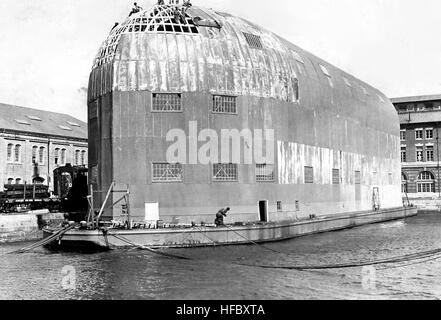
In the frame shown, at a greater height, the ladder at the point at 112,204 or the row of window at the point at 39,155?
A: the row of window at the point at 39,155

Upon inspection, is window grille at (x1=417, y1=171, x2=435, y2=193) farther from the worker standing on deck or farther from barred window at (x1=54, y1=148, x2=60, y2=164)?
the worker standing on deck

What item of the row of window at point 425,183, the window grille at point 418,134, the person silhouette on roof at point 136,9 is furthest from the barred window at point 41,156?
the window grille at point 418,134

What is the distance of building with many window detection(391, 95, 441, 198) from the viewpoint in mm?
87500

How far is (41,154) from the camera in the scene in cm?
6275

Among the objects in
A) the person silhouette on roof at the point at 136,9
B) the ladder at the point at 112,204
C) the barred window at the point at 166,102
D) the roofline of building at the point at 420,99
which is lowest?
the ladder at the point at 112,204

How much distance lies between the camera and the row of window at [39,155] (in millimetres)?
57906

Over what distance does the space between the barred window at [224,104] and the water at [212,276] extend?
28.7ft

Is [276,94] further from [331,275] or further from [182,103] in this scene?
[331,275]

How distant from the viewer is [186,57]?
105ft

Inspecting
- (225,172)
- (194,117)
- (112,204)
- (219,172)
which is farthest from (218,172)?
(112,204)

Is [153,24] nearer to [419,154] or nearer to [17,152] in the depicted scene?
[17,152]

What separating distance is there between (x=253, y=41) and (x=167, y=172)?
11.1m

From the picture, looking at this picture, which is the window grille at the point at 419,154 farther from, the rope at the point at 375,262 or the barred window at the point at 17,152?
the rope at the point at 375,262
